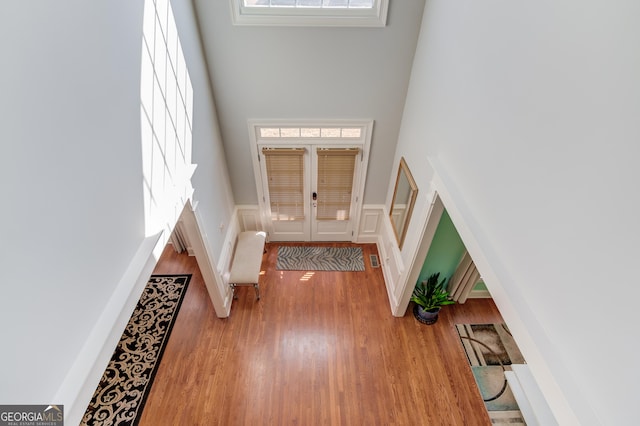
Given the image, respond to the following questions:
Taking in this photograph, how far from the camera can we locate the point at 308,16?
3.51m

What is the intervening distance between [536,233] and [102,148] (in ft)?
8.44

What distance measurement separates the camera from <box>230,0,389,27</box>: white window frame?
3492 mm

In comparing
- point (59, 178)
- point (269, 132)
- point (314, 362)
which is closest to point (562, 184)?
point (59, 178)

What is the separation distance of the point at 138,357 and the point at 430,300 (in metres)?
4.00

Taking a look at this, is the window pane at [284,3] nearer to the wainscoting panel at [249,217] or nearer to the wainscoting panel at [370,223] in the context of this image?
the wainscoting panel at [249,217]

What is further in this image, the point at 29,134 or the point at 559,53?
the point at 559,53

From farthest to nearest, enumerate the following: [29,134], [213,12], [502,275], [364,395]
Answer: [364,395] < [213,12] < [502,275] < [29,134]

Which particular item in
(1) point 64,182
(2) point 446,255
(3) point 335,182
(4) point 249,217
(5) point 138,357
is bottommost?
(5) point 138,357

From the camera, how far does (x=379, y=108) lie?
424 centimetres

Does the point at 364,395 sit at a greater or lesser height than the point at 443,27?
lesser

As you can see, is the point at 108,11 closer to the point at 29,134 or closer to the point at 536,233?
the point at 29,134

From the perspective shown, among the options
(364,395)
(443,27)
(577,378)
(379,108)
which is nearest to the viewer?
(577,378)

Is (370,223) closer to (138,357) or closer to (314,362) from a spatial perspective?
(314,362)

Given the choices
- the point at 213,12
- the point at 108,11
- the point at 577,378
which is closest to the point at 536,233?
the point at 577,378
